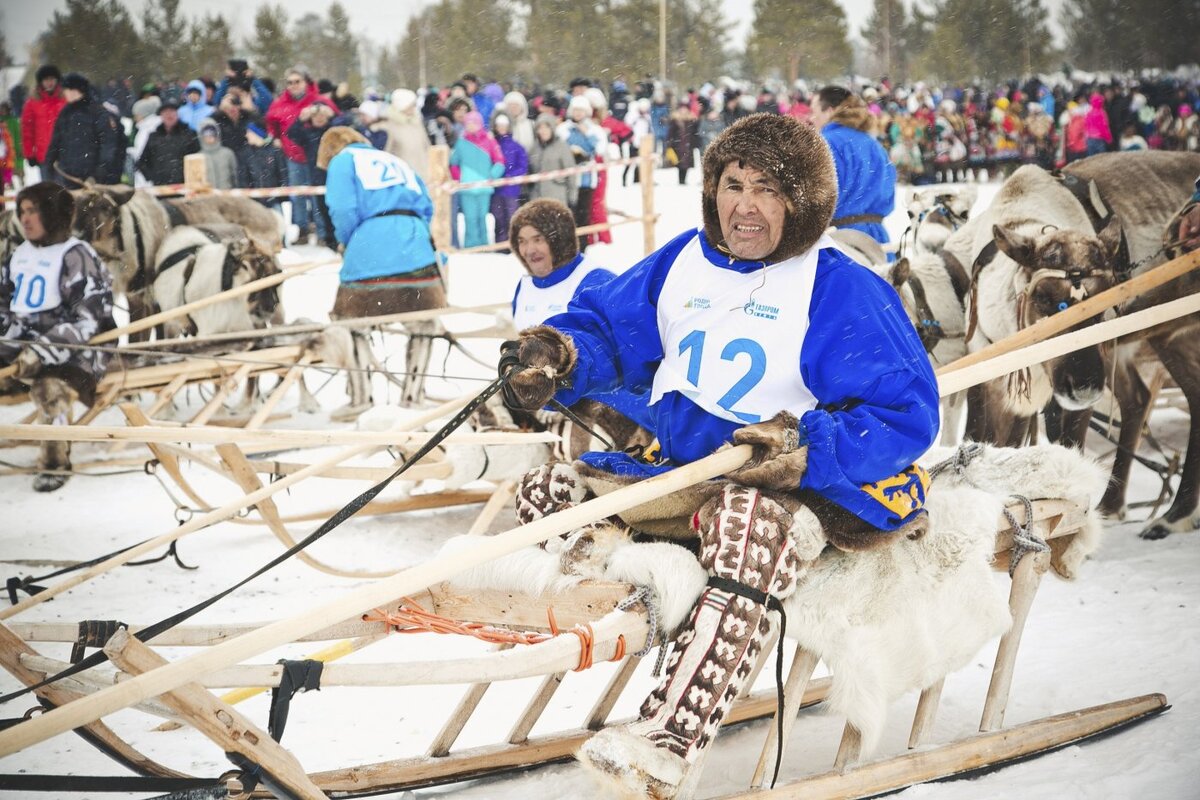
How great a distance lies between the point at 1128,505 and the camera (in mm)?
5168

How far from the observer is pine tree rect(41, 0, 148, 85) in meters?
27.0

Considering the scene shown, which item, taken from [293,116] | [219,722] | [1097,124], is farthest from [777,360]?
[1097,124]

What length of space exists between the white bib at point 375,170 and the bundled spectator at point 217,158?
6.23 meters

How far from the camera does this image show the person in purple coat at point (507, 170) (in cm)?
1314

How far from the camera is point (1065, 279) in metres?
4.30

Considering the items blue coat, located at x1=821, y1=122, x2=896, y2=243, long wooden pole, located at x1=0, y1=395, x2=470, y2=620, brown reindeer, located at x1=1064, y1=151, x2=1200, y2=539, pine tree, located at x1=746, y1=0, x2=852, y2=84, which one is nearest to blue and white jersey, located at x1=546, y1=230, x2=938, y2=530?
long wooden pole, located at x1=0, y1=395, x2=470, y2=620

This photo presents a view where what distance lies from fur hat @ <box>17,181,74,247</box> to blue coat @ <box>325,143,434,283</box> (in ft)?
5.12

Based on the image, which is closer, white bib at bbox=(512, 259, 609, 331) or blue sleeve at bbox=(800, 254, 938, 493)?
blue sleeve at bbox=(800, 254, 938, 493)

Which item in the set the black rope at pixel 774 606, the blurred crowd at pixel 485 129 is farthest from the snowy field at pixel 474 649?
the blurred crowd at pixel 485 129

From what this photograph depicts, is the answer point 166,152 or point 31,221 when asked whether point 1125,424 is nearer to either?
point 31,221

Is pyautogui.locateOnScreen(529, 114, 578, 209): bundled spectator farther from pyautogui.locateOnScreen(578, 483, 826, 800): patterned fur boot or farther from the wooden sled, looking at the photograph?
pyautogui.locateOnScreen(578, 483, 826, 800): patterned fur boot

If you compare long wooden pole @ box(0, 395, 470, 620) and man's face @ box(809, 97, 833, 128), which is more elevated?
man's face @ box(809, 97, 833, 128)

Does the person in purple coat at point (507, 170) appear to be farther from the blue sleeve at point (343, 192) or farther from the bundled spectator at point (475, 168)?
the blue sleeve at point (343, 192)

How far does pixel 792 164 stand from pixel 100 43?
29.4 meters
